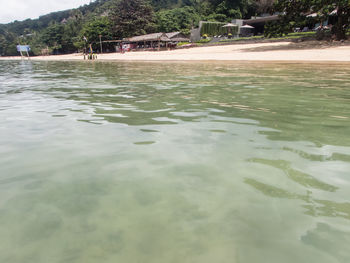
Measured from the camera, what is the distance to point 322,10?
784 inches

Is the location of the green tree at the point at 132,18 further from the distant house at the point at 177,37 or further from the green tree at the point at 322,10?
the green tree at the point at 322,10

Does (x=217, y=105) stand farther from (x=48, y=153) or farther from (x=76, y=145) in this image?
(x=48, y=153)

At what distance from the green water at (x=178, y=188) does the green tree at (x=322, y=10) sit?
20183mm

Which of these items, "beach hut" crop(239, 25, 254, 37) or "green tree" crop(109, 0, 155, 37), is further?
"green tree" crop(109, 0, 155, 37)

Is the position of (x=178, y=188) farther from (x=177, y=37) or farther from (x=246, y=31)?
(x=177, y=37)

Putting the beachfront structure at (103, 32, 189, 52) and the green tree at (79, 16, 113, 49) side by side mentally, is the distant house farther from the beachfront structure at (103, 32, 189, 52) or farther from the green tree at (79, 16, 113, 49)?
the green tree at (79, 16, 113, 49)

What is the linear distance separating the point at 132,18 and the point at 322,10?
50.1 m

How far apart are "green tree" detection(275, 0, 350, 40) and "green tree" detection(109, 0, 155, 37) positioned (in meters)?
41.5

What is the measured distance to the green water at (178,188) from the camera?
1.42m

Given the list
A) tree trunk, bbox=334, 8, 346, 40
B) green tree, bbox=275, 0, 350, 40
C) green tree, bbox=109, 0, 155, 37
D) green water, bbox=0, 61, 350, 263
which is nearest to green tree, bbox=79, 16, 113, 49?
green tree, bbox=109, 0, 155, 37

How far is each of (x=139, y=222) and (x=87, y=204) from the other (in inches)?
20.0

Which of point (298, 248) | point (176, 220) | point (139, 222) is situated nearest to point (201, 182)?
point (176, 220)

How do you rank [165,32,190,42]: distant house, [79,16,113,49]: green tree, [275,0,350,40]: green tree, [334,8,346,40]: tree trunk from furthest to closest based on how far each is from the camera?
1. [79,16,113,49]: green tree
2. [165,32,190,42]: distant house
3. [334,8,346,40]: tree trunk
4. [275,0,350,40]: green tree

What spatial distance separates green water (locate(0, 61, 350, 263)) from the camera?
1.42 meters
